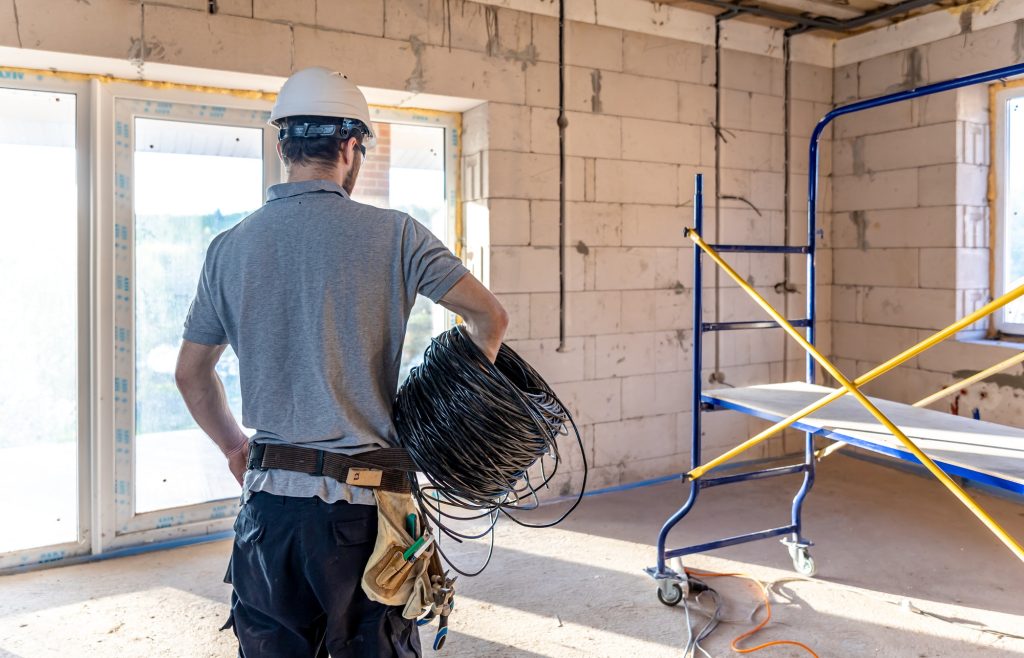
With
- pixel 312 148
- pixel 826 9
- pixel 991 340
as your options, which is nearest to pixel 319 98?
pixel 312 148

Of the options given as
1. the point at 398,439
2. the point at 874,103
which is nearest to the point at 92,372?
the point at 398,439

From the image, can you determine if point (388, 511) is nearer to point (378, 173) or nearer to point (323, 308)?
point (323, 308)

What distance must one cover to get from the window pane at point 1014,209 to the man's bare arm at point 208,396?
165 inches

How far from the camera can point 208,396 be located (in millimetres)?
1656

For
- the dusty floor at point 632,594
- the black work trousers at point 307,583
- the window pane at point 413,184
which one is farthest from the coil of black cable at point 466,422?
the window pane at point 413,184

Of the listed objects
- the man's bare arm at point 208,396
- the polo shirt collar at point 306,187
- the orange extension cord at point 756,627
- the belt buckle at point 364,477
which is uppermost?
the polo shirt collar at point 306,187

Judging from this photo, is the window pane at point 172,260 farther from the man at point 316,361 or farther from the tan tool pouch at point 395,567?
the tan tool pouch at point 395,567

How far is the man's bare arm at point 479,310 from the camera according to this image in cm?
144

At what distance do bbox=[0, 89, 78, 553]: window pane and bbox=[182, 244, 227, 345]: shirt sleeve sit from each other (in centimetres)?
202

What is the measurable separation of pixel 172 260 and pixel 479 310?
2.40 m

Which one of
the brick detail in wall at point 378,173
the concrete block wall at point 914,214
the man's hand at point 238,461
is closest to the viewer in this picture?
the man's hand at point 238,461

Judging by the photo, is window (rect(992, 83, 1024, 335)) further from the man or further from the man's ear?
the man's ear

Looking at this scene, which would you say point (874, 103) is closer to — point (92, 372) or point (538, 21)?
point (538, 21)

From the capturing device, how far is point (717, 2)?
4.12 meters
